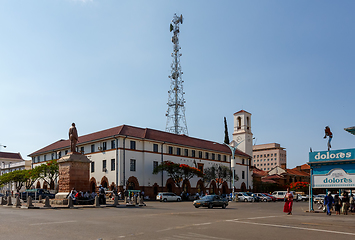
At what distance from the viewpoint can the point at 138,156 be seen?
184 feet

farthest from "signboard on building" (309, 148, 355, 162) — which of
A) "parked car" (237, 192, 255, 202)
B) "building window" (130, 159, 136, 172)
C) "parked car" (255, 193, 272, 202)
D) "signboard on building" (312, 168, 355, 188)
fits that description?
"building window" (130, 159, 136, 172)

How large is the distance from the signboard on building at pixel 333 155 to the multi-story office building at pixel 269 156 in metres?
158

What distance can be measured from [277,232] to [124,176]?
137 ft

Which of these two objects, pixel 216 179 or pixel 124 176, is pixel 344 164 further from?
pixel 216 179

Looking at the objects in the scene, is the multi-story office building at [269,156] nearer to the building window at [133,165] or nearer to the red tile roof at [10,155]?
the red tile roof at [10,155]

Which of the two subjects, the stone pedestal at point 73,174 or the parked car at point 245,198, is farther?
the parked car at point 245,198

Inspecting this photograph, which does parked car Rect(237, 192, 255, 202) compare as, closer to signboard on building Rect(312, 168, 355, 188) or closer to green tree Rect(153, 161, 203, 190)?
green tree Rect(153, 161, 203, 190)

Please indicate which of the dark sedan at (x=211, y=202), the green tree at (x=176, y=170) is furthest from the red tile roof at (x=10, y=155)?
the dark sedan at (x=211, y=202)

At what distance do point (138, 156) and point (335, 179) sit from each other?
3606 centimetres

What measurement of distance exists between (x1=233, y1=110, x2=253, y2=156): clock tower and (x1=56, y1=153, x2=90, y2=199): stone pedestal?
60155 mm

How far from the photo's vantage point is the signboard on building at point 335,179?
23716mm

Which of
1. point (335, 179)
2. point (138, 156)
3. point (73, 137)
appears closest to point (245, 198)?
point (138, 156)

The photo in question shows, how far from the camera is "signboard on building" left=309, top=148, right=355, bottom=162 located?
23.7 m

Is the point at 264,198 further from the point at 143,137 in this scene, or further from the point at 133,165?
the point at 143,137
